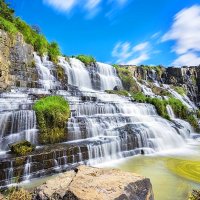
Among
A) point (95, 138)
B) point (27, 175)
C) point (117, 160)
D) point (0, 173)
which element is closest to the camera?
point (0, 173)

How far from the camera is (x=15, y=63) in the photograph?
18422 millimetres

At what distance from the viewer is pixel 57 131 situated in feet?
36.9

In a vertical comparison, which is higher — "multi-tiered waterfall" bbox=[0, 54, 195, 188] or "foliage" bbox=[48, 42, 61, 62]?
"foliage" bbox=[48, 42, 61, 62]

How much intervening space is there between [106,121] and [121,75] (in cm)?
1784

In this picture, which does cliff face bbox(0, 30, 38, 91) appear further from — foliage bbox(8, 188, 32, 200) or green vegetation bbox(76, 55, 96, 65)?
foliage bbox(8, 188, 32, 200)

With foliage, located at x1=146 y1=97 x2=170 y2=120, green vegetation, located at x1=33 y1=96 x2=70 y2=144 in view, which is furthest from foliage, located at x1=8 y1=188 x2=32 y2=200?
foliage, located at x1=146 y1=97 x2=170 y2=120

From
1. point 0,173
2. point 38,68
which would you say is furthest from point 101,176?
point 38,68

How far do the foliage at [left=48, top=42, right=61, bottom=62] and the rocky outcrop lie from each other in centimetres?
2068

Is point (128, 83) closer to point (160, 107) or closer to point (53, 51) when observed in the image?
point (53, 51)

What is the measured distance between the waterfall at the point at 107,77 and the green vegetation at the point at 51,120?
50.7ft

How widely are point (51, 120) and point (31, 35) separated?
49.1ft

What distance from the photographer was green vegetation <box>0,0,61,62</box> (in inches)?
862

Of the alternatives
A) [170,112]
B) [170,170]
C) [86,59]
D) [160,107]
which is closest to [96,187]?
[170,170]

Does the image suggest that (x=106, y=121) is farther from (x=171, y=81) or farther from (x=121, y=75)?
(x=171, y=81)
